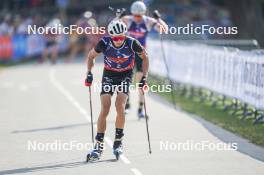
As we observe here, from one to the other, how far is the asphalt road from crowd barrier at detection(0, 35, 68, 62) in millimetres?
12850

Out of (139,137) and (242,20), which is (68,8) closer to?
(242,20)

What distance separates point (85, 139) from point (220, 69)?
18.6ft

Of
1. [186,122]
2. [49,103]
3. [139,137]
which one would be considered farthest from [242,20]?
[139,137]

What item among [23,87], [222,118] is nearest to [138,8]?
[222,118]

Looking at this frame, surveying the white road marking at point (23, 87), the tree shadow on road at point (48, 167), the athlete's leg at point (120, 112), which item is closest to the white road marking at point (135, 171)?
the tree shadow on road at point (48, 167)

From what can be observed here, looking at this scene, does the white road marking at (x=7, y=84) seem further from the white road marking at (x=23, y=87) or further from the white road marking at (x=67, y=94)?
the white road marking at (x=67, y=94)

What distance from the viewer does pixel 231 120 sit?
18078 millimetres

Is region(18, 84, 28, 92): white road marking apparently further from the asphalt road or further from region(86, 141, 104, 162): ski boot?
region(86, 141, 104, 162): ski boot

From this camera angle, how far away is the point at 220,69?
19719 millimetres

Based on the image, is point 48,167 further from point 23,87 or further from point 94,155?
point 23,87

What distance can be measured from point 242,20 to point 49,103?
1956cm

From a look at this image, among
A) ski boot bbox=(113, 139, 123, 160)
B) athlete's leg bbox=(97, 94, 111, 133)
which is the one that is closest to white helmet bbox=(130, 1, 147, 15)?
athlete's leg bbox=(97, 94, 111, 133)

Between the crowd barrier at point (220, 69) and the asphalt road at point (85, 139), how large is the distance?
1.18 metres

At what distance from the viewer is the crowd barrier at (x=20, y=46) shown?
3769 cm
